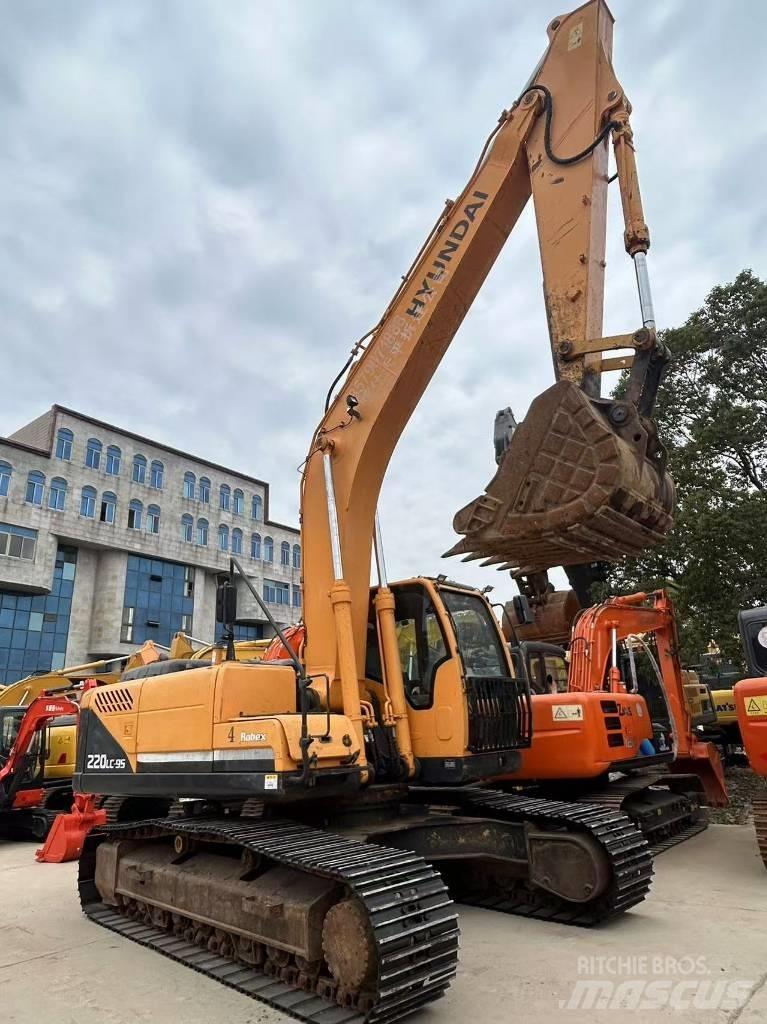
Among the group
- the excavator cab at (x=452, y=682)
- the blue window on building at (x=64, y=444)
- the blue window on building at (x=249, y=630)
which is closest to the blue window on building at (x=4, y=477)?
the blue window on building at (x=64, y=444)

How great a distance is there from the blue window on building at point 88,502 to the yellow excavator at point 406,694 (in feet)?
115

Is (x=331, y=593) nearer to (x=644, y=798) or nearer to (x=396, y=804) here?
(x=396, y=804)

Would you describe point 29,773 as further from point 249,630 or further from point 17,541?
point 249,630

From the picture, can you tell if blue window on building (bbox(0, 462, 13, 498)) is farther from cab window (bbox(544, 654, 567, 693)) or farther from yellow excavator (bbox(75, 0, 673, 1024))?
yellow excavator (bbox(75, 0, 673, 1024))

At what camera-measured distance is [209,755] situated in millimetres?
4926

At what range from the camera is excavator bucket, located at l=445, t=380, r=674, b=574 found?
523 centimetres

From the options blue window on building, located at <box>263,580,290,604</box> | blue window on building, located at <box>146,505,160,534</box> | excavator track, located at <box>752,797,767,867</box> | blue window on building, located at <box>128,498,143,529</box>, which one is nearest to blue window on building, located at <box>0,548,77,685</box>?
blue window on building, located at <box>128,498,143,529</box>

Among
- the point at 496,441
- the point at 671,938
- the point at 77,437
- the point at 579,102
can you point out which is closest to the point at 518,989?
the point at 671,938

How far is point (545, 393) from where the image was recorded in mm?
5695

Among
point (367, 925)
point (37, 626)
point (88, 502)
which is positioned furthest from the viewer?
point (88, 502)

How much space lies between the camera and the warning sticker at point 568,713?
7145 mm

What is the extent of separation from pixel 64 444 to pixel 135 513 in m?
5.48

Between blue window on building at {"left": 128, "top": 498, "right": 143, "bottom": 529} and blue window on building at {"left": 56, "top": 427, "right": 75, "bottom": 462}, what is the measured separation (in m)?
4.31

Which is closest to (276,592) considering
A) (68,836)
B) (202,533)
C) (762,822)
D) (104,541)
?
(202,533)
